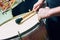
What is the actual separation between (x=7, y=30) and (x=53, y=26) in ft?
1.06

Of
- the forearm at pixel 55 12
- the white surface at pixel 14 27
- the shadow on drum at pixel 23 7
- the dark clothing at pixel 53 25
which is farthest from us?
the shadow on drum at pixel 23 7

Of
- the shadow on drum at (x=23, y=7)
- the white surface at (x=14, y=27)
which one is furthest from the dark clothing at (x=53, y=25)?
the shadow on drum at (x=23, y=7)

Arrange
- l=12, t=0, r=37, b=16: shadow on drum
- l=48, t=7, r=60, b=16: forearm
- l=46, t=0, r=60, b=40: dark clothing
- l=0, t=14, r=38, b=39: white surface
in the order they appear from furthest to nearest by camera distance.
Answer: l=12, t=0, r=37, b=16: shadow on drum → l=0, t=14, r=38, b=39: white surface → l=46, t=0, r=60, b=40: dark clothing → l=48, t=7, r=60, b=16: forearm

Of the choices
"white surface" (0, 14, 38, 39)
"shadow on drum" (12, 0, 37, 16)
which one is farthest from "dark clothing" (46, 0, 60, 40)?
"shadow on drum" (12, 0, 37, 16)

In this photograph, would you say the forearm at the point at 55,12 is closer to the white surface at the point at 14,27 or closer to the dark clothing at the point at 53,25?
the dark clothing at the point at 53,25

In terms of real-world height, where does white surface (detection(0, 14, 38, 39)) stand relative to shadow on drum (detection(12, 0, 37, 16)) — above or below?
below

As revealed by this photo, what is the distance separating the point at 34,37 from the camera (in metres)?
1.07

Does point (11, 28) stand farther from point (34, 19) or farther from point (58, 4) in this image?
point (58, 4)

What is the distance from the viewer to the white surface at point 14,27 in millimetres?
1062

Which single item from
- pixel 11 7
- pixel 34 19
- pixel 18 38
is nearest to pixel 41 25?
pixel 34 19

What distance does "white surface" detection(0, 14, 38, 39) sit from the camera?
1.06 meters

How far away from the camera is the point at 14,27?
1151 millimetres

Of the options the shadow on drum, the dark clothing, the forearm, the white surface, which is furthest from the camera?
the shadow on drum

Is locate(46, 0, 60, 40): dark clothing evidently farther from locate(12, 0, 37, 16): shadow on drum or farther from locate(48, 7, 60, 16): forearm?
locate(12, 0, 37, 16): shadow on drum
